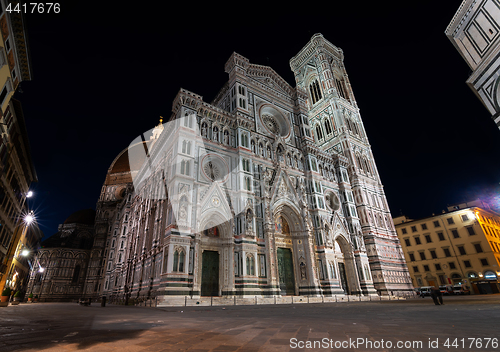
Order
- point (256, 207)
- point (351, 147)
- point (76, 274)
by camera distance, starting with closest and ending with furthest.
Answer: point (256, 207) < point (351, 147) < point (76, 274)

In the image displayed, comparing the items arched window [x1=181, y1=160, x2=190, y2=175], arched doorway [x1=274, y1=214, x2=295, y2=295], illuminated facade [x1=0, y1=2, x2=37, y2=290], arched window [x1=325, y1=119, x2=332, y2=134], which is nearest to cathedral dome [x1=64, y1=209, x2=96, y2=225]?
illuminated facade [x1=0, y1=2, x2=37, y2=290]

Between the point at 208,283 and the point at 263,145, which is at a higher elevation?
the point at 263,145

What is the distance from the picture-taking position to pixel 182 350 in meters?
3.56

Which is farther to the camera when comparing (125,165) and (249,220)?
(125,165)

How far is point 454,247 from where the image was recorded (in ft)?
132

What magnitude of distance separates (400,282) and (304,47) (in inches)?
1751

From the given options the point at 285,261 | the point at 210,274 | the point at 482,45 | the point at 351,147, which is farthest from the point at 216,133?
the point at 351,147

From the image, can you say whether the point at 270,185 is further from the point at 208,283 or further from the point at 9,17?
the point at 9,17

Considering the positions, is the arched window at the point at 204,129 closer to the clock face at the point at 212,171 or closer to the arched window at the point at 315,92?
the clock face at the point at 212,171

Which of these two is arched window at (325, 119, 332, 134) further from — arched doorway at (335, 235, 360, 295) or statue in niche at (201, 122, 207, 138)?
statue in niche at (201, 122, 207, 138)

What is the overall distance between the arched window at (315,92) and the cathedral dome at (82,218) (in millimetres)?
49643

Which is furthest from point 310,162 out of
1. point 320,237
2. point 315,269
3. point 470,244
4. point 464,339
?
point 470,244

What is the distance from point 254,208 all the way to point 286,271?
6.85 metres

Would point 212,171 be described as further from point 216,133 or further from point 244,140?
point 244,140
